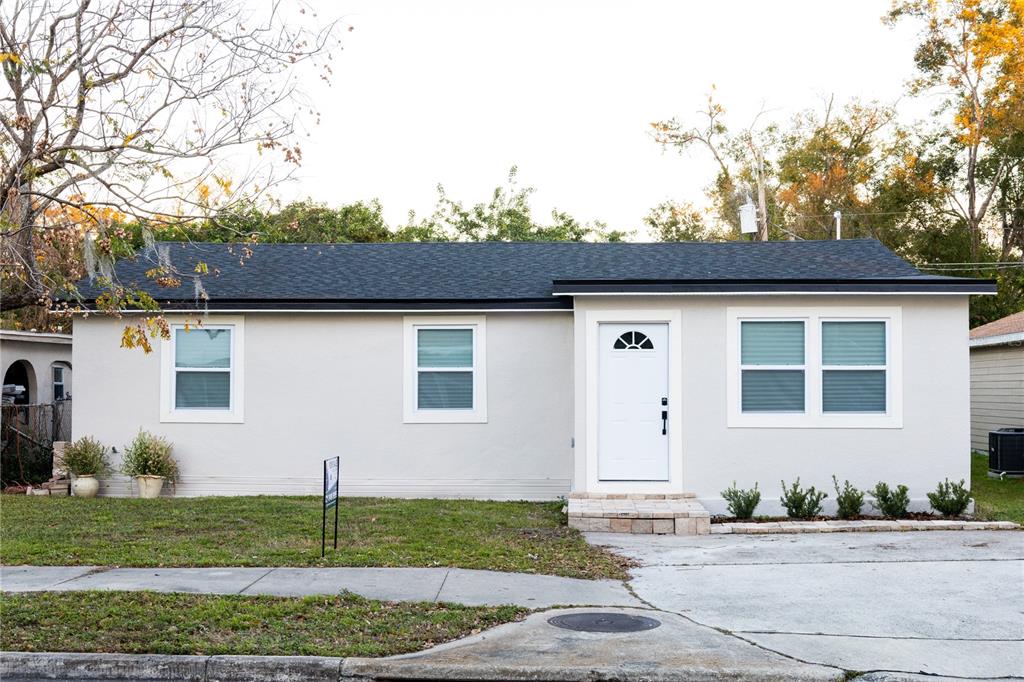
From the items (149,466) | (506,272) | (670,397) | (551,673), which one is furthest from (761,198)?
(551,673)

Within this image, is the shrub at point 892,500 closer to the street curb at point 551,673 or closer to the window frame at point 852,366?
the window frame at point 852,366

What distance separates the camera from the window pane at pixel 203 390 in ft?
50.5

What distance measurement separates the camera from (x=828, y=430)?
13.4 m

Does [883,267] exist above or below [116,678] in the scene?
above

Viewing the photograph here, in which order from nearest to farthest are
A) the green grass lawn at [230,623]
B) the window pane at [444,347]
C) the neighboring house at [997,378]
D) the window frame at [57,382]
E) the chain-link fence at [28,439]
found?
1. the green grass lawn at [230,623]
2. the window pane at [444,347]
3. the chain-link fence at [28,439]
4. the neighboring house at [997,378]
5. the window frame at [57,382]

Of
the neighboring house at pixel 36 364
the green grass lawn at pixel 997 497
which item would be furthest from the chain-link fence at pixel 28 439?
the green grass lawn at pixel 997 497

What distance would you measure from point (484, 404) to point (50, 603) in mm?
8011

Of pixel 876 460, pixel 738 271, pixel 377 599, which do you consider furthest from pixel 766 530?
pixel 377 599

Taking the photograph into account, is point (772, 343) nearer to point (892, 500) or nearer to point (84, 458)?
point (892, 500)

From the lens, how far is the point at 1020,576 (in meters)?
9.20

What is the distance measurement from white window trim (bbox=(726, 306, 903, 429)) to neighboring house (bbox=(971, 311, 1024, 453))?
22.4 feet

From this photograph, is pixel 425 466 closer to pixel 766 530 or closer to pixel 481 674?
pixel 766 530

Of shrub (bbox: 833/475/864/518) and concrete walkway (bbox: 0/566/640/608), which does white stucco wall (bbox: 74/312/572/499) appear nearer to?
shrub (bbox: 833/475/864/518)

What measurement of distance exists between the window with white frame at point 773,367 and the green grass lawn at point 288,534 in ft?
10.2
